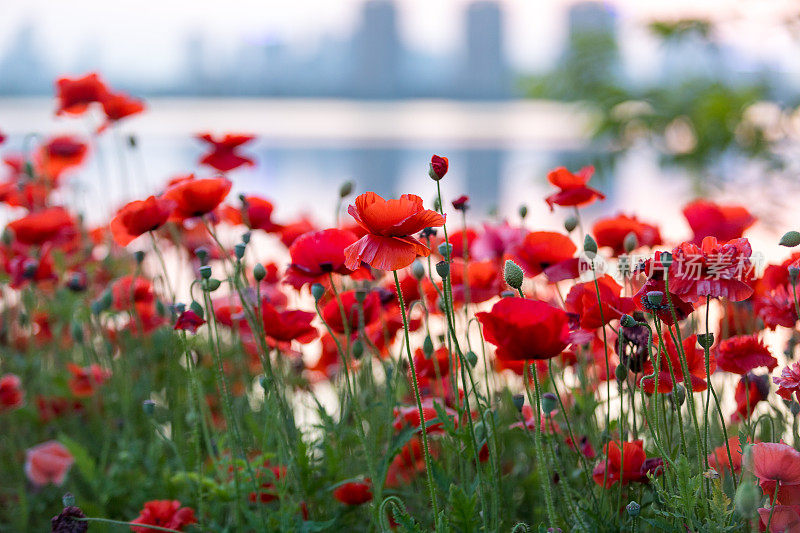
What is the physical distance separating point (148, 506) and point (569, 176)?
52 centimetres

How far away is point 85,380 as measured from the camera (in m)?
1.13

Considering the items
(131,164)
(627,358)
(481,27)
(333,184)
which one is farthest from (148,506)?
(481,27)

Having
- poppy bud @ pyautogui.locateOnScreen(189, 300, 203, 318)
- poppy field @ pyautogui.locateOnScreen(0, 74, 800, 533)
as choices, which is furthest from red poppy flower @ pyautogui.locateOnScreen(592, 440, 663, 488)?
poppy bud @ pyautogui.locateOnScreen(189, 300, 203, 318)

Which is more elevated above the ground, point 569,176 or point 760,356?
point 569,176

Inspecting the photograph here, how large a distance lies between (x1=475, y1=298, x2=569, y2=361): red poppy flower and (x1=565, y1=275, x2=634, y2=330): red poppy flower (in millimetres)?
110

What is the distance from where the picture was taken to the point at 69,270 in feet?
4.51

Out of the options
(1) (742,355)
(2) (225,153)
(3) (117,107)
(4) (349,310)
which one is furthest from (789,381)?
(3) (117,107)

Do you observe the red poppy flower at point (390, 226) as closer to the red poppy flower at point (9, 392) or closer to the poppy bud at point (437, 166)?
the poppy bud at point (437, 166)

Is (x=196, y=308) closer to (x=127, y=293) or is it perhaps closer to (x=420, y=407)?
(x=420, y=407)

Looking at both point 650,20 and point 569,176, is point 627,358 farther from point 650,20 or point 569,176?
point 650,20

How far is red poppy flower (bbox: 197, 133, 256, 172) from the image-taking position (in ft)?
3.06

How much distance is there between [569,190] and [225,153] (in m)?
0.42

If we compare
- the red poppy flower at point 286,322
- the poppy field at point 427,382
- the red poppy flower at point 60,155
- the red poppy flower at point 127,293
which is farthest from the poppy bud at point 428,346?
the red poppy flower at point 60,155

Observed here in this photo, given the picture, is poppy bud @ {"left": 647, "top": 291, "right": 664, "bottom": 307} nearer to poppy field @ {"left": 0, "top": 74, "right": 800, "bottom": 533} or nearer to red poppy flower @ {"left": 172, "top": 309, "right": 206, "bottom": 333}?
poppy field @ {"left": 0, "top": 74, "right": 800, "bottom": 533}
